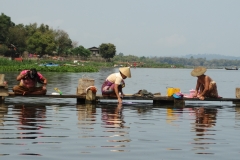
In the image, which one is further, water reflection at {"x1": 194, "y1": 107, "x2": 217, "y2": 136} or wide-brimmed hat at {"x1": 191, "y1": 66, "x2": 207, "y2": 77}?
wide-brimmed hat at {"x1": 191, "y1": 66, "x2": 207, "y2": 77}

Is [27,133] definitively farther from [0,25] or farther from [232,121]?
[0,25]

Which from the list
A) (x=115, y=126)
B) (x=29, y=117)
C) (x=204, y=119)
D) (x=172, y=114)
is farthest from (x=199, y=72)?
(x=29, y=117)

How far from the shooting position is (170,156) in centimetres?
890

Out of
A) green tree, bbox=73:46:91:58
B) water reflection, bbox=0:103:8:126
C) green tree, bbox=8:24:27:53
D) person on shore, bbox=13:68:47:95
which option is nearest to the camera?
water reflection, bbox=0:103:8:126

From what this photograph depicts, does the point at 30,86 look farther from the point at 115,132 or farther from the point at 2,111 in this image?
the point at 115,132

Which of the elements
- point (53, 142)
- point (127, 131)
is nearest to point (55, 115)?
point (127, 131)

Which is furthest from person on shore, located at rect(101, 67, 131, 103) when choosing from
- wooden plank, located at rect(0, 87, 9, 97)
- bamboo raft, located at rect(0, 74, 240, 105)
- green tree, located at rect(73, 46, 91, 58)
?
green tree, located at rect(73, 46, 91, 58)

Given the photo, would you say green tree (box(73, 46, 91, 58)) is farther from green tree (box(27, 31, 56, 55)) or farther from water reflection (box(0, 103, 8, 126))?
water reflection (box(0, 103, 8, 126))

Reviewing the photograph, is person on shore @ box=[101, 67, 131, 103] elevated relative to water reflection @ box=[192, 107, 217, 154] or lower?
elevated

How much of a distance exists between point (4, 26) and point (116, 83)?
3593 inches

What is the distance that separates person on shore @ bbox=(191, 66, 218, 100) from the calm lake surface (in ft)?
2.47

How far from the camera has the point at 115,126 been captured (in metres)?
12.5

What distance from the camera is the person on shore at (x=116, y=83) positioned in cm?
1680

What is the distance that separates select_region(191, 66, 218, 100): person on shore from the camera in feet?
57.8
